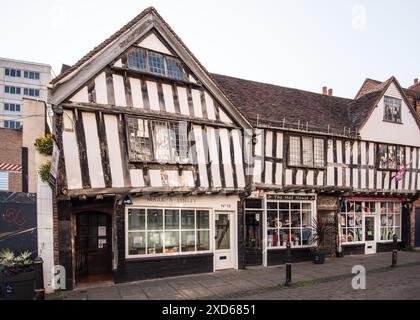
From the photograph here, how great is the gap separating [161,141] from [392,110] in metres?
13.6

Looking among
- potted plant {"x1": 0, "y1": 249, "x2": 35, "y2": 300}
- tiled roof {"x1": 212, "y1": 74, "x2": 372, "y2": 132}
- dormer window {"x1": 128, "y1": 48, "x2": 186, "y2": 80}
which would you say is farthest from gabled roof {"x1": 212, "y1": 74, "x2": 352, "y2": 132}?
potted plant {"x1": 0, "y1": 249, "x2": 35, "y2": 300}

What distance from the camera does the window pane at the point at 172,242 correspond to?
36.7ft

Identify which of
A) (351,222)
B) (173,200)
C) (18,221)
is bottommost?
(351,222)

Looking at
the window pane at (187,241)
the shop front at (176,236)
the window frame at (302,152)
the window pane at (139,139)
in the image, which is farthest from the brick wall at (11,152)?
the window frame at (302,152)

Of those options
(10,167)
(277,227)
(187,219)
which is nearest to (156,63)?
(187,219)

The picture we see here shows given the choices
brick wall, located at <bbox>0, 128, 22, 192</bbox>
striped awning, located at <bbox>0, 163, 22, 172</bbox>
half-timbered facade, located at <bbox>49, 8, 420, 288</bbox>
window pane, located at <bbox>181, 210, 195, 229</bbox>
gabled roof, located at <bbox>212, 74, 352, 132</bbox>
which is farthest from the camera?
striped awning, located at <bbox>0, 163, 22, 172</bbox>

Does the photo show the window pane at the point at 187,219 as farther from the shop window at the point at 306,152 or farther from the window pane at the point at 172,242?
the shop window at the point at 306,152

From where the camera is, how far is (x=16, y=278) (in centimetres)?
795

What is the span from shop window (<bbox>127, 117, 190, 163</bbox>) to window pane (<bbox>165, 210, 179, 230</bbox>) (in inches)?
77.2

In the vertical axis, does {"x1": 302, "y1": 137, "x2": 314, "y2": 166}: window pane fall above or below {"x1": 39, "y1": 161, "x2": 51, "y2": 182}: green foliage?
above

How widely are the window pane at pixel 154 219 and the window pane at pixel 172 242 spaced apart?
44 cm

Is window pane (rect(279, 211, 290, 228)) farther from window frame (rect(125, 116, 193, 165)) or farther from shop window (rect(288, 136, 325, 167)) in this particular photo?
window frame (rect(125, 116, 193, 165))

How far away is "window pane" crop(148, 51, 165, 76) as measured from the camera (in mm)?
11148

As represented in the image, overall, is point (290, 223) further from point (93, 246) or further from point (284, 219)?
point (93, 246)
